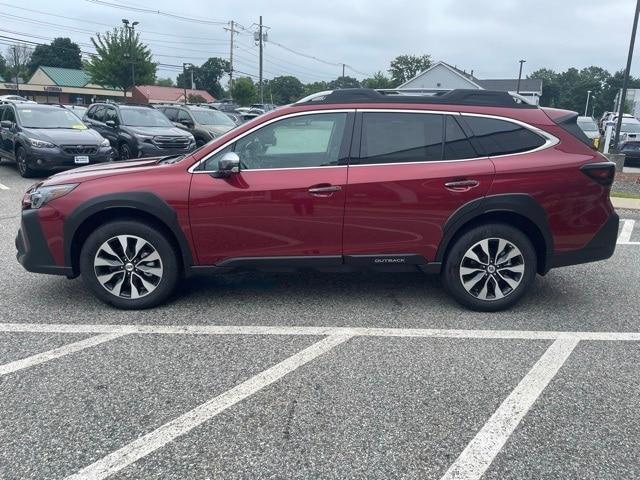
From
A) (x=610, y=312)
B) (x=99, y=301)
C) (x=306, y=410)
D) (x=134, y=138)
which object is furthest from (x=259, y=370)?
(x=134, y=138)

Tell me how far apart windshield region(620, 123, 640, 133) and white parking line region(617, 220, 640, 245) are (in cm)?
1421

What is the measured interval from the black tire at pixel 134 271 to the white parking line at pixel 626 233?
5.91 meters

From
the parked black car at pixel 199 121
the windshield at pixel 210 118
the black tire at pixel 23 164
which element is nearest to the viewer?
the black tire at pixel 23 164

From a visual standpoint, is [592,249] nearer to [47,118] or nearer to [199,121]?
[47,118]

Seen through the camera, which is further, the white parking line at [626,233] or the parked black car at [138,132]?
the parked black car at [138,132]

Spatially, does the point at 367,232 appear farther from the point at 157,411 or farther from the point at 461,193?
the point at 157,411

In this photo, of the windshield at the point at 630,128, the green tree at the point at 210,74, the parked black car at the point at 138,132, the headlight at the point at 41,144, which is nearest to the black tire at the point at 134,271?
the headlight at the point at 41,144

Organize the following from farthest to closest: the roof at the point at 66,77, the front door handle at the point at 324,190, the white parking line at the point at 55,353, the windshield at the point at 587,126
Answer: the roof at the point at 66,77
the windshield at the point at 587,126
the front door handle at the point at 324,190
the white parking line at the point at 55,353

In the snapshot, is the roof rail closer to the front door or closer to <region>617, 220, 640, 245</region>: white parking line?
the front door

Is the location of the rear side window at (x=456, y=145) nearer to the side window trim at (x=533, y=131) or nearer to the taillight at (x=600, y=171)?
the side window trim at (x=533, y=131)

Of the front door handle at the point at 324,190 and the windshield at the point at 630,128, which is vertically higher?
the windshield at the point at 630,128

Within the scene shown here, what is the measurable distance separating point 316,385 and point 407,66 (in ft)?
293

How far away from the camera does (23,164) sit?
11.9 metres

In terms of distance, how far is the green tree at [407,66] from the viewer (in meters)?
85.6
